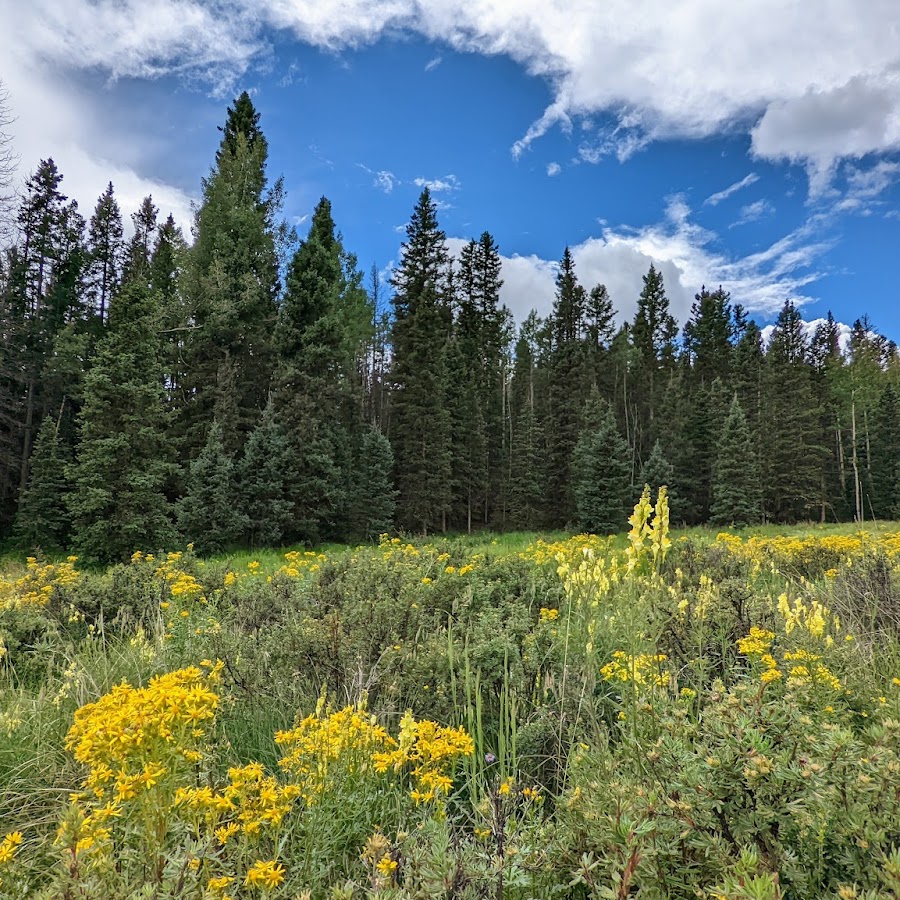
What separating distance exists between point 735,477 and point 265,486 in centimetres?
2200

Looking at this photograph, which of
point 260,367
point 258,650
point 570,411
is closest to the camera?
point 258,650

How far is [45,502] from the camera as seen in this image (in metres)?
18.0

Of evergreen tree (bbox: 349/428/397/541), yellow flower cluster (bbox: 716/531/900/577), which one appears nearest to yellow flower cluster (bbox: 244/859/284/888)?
yellow flower cluster (bbox: 716/531/900/577)

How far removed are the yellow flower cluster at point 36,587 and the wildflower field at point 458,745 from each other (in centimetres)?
7

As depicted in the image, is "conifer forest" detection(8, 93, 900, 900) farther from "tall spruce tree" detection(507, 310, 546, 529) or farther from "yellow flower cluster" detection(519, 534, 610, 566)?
"tall spruce tree" detection(507, 310, 546, 529)

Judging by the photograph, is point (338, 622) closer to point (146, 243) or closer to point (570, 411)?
point (570, 411)

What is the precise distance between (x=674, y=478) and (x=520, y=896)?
97.1 ft

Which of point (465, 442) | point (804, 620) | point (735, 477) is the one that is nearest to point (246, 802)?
point (804, 620)

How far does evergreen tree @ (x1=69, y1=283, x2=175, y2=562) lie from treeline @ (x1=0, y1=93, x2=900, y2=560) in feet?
0.19

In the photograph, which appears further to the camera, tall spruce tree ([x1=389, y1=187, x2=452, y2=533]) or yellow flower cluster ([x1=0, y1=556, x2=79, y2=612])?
tall spruce tree ([x1=389, y1=187, x2=452, y2=533])

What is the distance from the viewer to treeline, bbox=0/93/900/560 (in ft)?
48.3

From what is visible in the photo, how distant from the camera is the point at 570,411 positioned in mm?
29422

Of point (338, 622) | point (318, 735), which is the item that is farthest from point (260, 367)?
point (318, 735)

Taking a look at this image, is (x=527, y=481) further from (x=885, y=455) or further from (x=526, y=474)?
(x=885, y=455)
